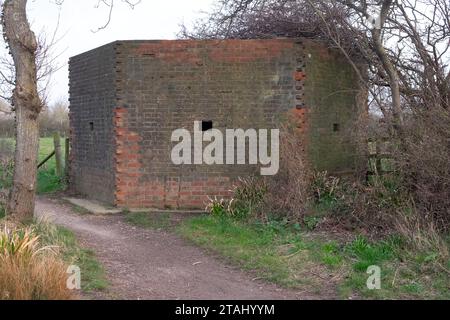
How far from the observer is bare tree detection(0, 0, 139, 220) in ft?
29.3

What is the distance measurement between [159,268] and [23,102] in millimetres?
3482

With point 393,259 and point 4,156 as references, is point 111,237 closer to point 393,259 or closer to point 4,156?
point 393,259

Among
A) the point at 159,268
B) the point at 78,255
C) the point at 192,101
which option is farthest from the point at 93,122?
the point at 159,268

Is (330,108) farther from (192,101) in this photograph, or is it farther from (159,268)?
(159,268)

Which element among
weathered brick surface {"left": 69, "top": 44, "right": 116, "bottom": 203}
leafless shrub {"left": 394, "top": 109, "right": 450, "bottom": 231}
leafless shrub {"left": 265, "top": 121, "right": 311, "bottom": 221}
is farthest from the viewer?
weathered brick surface {"left": 69, "top": 44, "right": 116, "bottom": 203}

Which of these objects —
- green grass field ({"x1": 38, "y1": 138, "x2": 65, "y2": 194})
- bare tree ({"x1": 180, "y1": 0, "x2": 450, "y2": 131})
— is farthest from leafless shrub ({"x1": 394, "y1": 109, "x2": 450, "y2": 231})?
green grass field ({"x1": 38, "y1": 138, "x2": 65, "y2": 194})

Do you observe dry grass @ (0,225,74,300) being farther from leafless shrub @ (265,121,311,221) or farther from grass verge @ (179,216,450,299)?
leafless shrub @ (265,121,311,221)

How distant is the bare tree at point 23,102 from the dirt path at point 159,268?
1153 mm

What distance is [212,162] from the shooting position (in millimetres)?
11859

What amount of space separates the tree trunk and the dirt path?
115cm

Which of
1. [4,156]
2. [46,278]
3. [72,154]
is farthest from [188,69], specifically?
[4,156]

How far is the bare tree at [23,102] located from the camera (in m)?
8.93

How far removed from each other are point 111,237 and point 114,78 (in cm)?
377

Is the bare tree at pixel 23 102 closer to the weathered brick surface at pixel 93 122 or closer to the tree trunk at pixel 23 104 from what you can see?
the tree trunk at pixel 23 104
